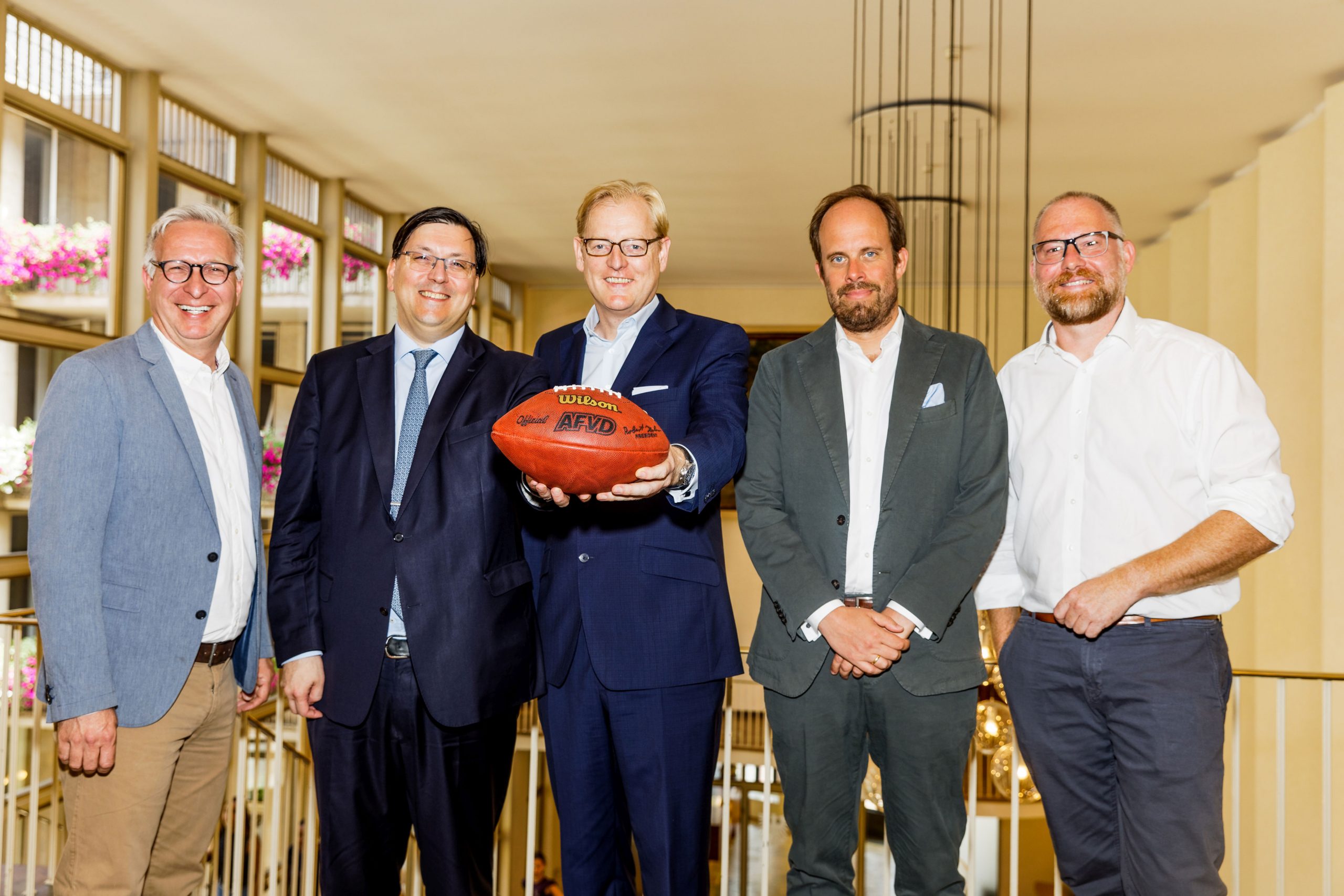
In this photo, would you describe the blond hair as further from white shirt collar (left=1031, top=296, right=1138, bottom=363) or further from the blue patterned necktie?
white shirt collar (left=1031, top=296, right=1138, bottom=363)

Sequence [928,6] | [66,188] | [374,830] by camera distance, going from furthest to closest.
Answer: [66,188] → [928,6] → [374,830]

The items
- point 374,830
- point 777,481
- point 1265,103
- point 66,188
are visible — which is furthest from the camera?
point 1265,103

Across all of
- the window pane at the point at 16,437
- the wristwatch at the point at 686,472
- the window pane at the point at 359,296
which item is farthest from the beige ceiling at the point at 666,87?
the wristwatch at the point at 686,472

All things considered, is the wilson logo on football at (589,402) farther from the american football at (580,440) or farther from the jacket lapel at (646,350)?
the jacket lapel at (646,350)

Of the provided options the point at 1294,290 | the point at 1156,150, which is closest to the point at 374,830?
the point at 1294,290

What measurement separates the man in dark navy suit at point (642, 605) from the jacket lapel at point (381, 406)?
0.29m

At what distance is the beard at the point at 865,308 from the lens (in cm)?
179

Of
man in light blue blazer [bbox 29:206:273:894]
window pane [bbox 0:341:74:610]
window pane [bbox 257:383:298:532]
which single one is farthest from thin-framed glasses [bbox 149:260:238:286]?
window pane [bbox 257:383:298:532]

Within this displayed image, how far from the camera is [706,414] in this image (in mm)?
1763

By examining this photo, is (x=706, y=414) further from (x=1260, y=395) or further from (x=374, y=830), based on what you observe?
(x=1260, y=395)

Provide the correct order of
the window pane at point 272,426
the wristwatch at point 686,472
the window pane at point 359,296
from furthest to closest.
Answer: the window pane at point 359,296 < the window pane at point 272,426 < the wristwatch at point 686,472

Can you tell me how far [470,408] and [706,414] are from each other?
17.5 inches

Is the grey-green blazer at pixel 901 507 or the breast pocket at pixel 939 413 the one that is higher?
the breast pocket at pixel 939 413

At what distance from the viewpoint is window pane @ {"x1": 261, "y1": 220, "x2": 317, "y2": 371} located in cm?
685
